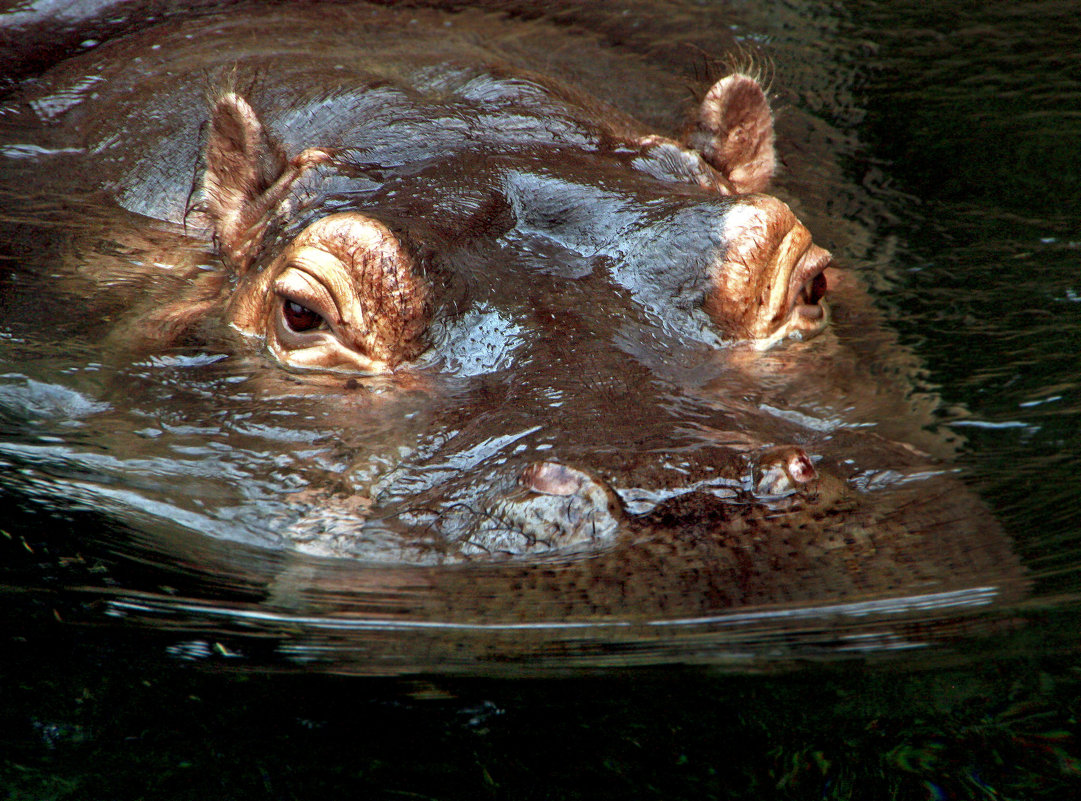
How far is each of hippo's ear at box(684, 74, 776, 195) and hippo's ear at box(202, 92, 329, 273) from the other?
1.53 m

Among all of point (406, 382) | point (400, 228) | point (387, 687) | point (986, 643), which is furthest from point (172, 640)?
point (986, 643)

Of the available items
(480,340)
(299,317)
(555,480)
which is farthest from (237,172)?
(555,480)

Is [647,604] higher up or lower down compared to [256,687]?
higher up

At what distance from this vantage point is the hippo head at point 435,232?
118 inches

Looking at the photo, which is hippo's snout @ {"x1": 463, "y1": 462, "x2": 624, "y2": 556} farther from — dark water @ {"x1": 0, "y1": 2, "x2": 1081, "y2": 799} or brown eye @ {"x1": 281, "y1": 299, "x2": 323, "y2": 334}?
brown eye @ {"x1": 281, "y1": 299, "x2": 323, "y2": 334}

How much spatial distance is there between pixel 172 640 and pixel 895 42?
519cm

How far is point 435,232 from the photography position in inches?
123

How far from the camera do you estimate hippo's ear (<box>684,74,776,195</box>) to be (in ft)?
14.0

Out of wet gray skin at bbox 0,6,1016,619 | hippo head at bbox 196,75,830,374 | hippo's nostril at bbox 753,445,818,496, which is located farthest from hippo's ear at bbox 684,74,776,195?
hippo's nostril at bbox 753,445,818,496

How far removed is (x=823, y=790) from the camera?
204cm

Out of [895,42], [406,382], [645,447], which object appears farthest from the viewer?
[895,42]

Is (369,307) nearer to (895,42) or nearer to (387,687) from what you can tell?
(387,687)

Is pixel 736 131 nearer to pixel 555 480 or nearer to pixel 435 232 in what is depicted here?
pixel 435 232

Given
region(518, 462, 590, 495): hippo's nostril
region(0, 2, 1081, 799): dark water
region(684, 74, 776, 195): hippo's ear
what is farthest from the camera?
region(684, 74, 776, 195): hippo's ear
